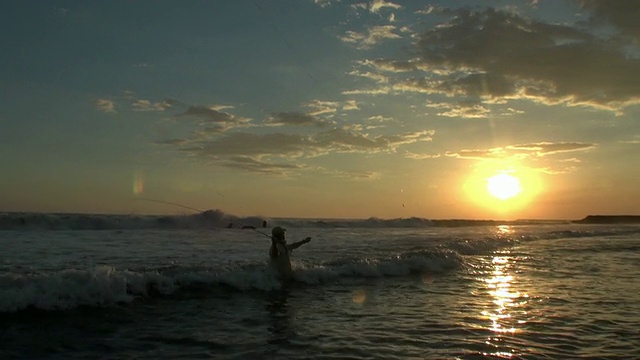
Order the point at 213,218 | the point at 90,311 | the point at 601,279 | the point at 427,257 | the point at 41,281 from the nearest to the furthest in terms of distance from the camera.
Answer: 1. the point at 90,311
2. the point at 41,281
3. the point at 601,279
4. the point at 427,257
5. the point at 213,218

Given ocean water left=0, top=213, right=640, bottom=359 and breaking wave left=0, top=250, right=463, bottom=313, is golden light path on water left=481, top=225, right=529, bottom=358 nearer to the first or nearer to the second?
ocean water left=0, top=213, right=640, bottom=359

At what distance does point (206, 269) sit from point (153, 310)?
406 cm

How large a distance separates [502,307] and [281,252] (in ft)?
20.0

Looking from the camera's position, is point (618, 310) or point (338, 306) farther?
point (338, 306)

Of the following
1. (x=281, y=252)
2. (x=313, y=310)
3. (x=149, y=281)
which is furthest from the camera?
(x=281, y=252)

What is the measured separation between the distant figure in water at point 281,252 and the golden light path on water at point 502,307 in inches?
206

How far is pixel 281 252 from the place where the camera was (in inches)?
584

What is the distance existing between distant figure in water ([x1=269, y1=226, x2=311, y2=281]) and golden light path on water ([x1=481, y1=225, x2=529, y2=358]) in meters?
5.23

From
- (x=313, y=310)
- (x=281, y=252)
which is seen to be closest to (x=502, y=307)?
(x=313, y=310)

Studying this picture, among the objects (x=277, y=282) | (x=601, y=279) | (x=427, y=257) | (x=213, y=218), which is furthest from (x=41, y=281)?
(x=213, y=218)

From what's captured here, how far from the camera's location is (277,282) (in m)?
15.1

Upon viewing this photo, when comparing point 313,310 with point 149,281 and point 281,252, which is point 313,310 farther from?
point 149,281

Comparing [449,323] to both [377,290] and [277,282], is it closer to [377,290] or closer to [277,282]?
[377,290]

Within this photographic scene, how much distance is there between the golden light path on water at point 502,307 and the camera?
9.16 m
